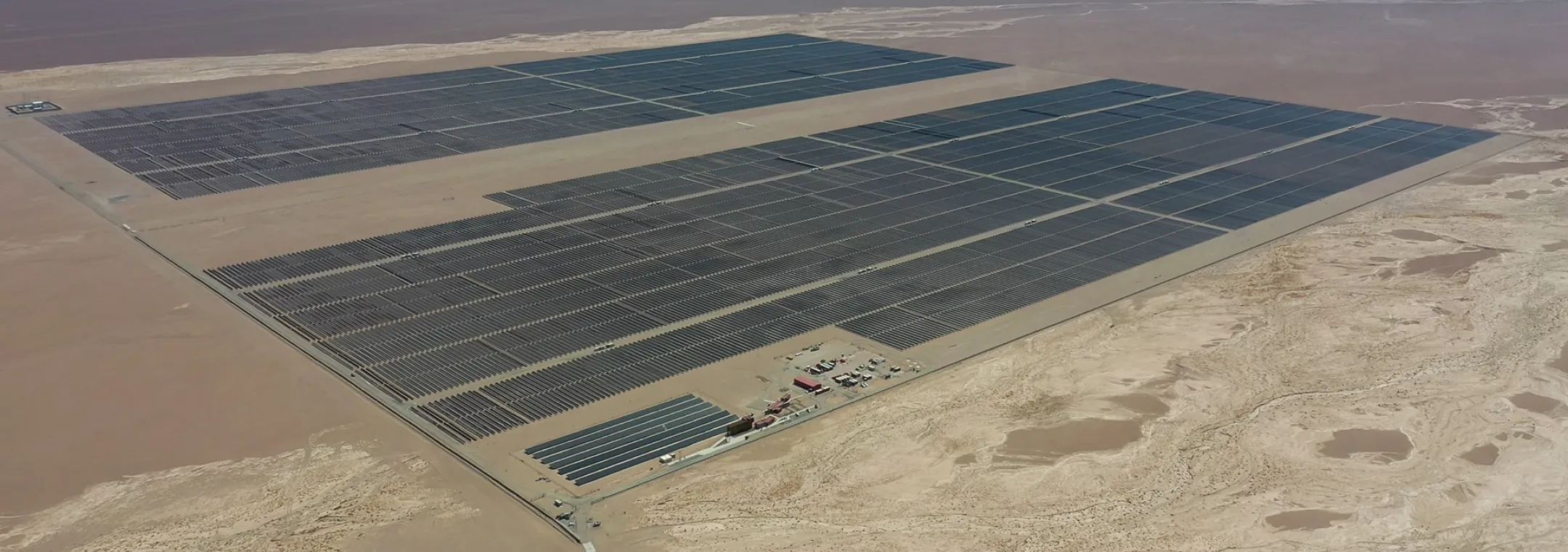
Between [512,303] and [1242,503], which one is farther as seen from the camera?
[512,303]

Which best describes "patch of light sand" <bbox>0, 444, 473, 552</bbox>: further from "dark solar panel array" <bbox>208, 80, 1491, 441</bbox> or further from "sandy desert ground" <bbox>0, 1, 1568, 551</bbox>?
"dark solar panel array" <bbox>208, 80, 1491, 441</bbox>

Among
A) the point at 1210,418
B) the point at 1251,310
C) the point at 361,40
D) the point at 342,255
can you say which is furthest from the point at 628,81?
the point at 1210,418

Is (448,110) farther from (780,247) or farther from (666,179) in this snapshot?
(780,247)

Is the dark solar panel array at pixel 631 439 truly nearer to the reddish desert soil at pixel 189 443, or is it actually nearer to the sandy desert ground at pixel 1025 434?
the sandy desert ground at pixel 1025 434

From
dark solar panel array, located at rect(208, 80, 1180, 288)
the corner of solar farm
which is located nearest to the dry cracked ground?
the corner of solar farm

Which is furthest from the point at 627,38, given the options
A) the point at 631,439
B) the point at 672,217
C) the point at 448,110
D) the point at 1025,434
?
the point at 1025,434

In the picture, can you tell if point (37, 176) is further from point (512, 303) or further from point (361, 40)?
point (361, 40)
